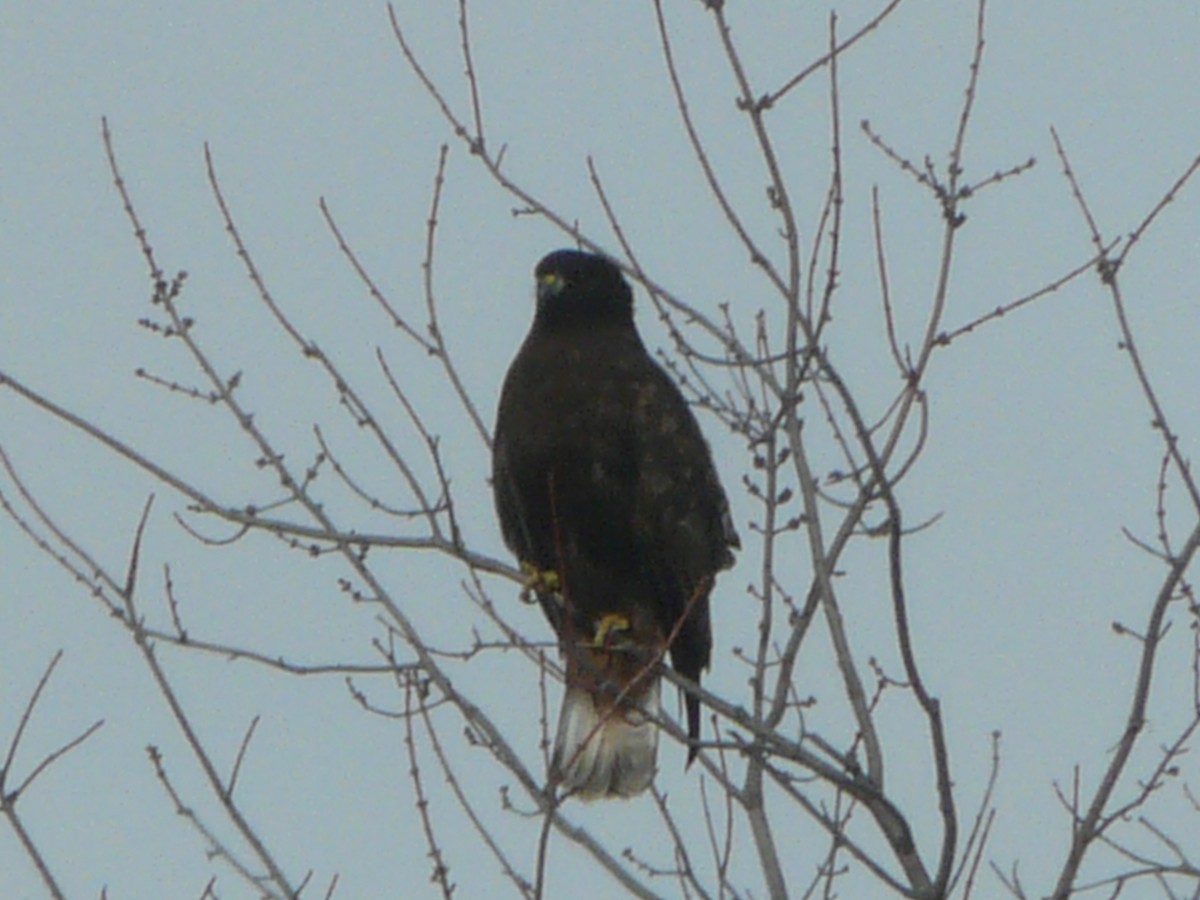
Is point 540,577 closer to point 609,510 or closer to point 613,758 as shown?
point 609,510

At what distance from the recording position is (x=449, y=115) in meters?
4.79

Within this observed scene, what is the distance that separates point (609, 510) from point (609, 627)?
1.16 ft

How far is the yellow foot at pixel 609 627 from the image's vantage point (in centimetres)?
584

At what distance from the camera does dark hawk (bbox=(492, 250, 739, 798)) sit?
566cm

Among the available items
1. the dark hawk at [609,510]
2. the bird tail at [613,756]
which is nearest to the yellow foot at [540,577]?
the dark hawk at [609,510]

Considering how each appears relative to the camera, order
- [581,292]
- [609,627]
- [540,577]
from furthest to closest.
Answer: [581,292] < [609,627] < [540,577]

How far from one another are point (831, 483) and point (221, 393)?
1288mm

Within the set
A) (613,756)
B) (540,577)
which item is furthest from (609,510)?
(613,756)

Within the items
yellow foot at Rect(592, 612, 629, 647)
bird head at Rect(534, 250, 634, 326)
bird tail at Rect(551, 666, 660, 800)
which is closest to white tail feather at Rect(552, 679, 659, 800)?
bird tail at Rect(551, 666, 660, 800)

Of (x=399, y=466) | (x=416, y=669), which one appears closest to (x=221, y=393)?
(x=399, y=466)

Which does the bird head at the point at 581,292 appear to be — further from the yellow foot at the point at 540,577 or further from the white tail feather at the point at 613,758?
the white tail feather at the point at 613,758

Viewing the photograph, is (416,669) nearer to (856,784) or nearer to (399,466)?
(399,466)

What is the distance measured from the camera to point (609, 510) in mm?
5727

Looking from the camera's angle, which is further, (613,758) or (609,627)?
(609,627)
